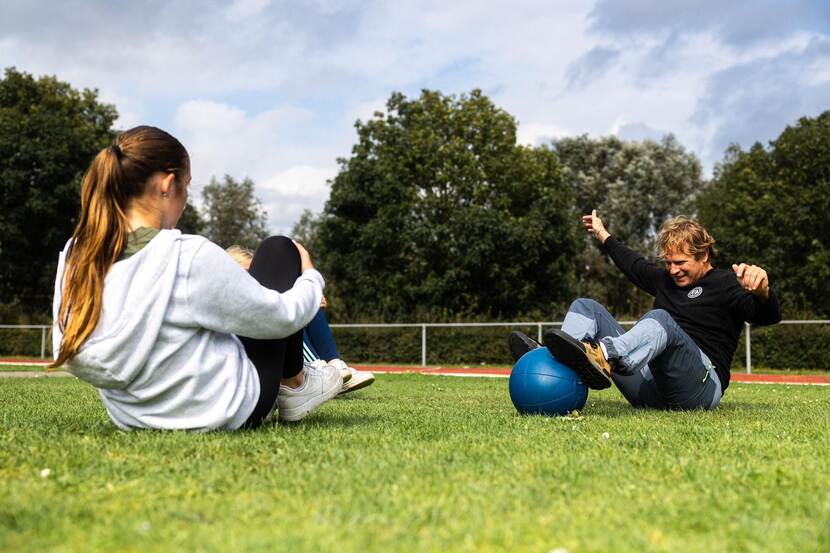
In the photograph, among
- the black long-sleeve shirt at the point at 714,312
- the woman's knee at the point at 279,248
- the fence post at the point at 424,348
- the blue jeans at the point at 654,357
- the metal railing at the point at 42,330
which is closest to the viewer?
the woman's knee at the point at 279,248

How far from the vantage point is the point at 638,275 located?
22.0 ft

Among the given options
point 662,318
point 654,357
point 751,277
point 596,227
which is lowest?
point 654,357

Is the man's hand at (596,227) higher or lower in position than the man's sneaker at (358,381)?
higher

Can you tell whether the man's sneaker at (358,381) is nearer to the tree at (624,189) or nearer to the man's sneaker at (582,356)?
the man's sneaker at (582,356)

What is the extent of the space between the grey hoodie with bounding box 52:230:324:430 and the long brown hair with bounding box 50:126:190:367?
7 centimetres

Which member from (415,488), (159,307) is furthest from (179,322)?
(415,488)

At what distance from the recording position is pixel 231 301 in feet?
11.7

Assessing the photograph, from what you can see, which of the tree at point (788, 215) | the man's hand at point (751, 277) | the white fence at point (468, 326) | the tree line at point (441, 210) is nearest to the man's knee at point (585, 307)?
the man's hand at point (751, 277)

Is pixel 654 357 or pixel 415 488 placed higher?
pixel 654 357

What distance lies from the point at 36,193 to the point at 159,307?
108 ft

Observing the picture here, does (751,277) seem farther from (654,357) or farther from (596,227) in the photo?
(596,227)

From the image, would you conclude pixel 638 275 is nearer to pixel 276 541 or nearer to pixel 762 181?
pixel 276 541

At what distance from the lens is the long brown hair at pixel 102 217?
3527 mm

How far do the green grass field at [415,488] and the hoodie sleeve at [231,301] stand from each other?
0.56m
